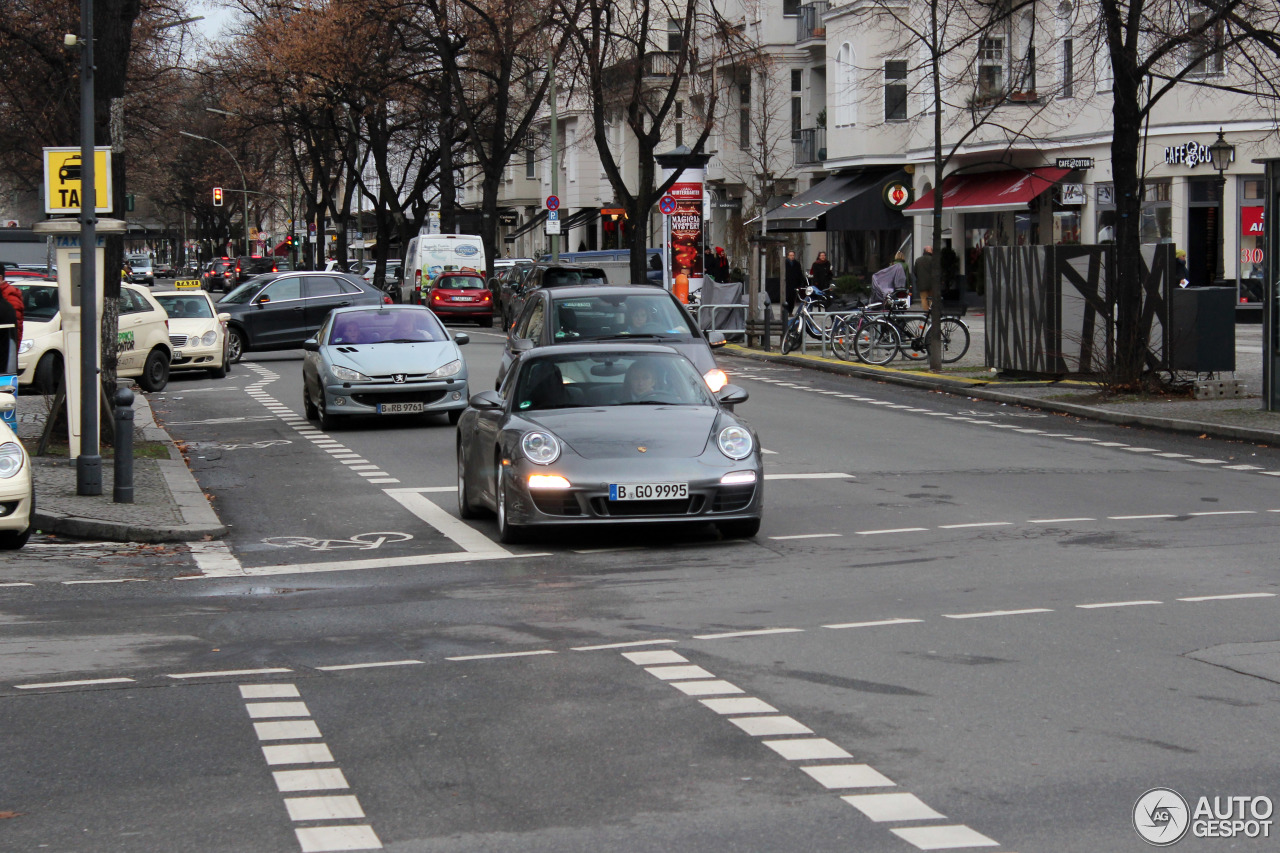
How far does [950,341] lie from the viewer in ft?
102

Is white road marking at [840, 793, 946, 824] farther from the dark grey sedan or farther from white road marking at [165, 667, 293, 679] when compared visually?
the dark grey sedan

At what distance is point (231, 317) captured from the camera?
35406mm

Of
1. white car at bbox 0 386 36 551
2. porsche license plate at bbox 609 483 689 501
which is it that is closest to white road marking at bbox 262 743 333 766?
porsche license plate at bbox 609 483 689 501

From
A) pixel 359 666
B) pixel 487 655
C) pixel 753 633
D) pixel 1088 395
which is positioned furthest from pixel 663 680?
pixel 1088 395

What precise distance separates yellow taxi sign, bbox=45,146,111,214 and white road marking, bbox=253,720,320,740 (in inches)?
362

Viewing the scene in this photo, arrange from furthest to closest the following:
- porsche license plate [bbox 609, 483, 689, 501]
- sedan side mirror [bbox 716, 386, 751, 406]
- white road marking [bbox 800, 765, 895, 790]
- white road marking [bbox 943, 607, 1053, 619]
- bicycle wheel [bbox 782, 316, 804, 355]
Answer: bicycle wheel [bbox 782, 316, 804, 355] → sedan side mirror [bbox 716, 386, 751, 406] → porsche license plate [bbox 609, 483, 689, 501] → white road marking [bbox 943, 607, 1053, 619] → white road marking [bbox 800, 765, 895, 790]

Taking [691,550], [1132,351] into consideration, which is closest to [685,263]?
[1132,351]

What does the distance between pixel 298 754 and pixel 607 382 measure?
6490 millimetres

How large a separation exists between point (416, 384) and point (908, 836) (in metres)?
16.0

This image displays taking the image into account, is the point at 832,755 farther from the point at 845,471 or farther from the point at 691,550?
the point at 845,471

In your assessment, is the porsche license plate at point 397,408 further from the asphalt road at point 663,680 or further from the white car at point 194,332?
the white car at point 194,332

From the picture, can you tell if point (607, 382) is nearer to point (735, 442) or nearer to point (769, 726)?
point (735, 442)

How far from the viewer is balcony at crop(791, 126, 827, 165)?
5750 centimetres

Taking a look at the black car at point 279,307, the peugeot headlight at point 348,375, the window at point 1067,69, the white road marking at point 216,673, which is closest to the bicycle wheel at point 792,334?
the black car at point 279,307
